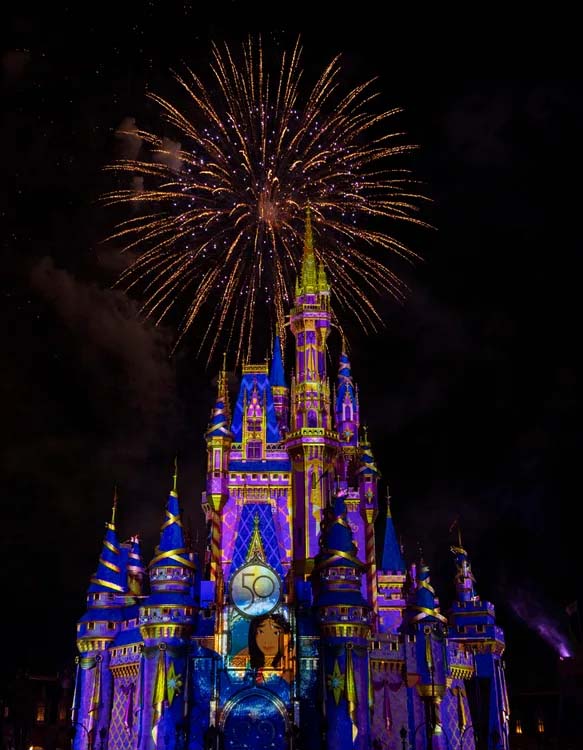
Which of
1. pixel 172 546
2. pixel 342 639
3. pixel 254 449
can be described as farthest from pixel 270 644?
pixel 254 449

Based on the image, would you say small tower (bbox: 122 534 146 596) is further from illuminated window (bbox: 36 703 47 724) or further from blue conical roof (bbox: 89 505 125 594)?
illuminated window (bbox: 36 703 47 724)

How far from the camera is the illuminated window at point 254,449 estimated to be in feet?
230

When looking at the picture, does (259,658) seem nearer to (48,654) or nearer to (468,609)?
(468,609)

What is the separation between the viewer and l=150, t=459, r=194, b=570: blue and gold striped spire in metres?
59.3

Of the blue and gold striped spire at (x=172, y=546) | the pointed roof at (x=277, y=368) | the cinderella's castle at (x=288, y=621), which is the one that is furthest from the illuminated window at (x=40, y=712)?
the pointed roof at (x=277, y=368)

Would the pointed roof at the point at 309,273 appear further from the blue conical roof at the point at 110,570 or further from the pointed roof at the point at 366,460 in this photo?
the blue conical roof at the point at 110,570

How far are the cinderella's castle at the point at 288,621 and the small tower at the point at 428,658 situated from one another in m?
0.11

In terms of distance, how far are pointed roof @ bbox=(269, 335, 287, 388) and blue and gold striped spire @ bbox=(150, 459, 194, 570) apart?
1961 centimetres

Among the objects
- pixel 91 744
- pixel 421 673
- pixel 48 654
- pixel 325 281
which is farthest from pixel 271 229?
pixel 48 654

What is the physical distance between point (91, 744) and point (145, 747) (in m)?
7.63

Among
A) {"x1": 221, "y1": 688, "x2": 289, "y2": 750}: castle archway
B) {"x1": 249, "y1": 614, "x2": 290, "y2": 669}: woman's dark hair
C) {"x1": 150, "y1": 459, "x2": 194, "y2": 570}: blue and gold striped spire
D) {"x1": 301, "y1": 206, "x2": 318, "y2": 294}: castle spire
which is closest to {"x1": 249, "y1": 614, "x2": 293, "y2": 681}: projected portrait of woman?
{"x1": 249, "y1": 614, "x2": 290, "y2": 669}: woman's dark hair

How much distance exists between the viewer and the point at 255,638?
185 ft

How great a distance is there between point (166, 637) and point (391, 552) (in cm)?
2489

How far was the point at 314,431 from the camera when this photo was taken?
67812 millimetres
